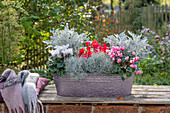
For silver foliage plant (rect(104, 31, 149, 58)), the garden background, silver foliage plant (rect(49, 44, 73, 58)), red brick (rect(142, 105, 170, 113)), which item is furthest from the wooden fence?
red brick (rect(142, 105, 170, 113))

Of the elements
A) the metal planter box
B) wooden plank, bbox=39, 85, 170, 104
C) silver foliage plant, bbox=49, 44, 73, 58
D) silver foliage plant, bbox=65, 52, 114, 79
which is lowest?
wooden plank, bbox=39, 85, 170, 104

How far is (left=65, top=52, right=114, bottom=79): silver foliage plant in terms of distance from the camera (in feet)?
→ 7.23

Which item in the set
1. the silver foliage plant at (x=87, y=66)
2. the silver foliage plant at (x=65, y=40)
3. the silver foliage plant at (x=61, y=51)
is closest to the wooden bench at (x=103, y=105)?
the silver foliage plant at (x=87, y=66)

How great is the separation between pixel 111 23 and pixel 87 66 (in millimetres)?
4249

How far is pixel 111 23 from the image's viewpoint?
6312 mm

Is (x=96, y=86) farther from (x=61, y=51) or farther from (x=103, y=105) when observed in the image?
(x=61, y=51)

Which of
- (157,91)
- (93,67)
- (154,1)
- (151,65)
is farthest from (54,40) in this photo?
(154,1)

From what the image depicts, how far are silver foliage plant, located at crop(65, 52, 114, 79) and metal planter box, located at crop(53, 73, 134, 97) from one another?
52 mm

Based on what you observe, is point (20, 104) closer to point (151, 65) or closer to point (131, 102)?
point (131, 102)

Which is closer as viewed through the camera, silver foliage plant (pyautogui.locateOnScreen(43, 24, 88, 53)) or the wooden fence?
silver foliage plant (pyautogui.locateOnScreen(43, 24, 88, 53))

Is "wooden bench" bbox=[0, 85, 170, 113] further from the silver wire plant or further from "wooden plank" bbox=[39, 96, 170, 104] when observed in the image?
the silver wire plant

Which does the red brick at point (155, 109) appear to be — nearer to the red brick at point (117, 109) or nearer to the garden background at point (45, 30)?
the red brick at point (117, 109)

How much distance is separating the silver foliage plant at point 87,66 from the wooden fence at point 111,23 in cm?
161

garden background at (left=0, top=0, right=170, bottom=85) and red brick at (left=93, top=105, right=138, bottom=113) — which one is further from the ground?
garden background at (left=0, top=0, right=170, bottom=85)
